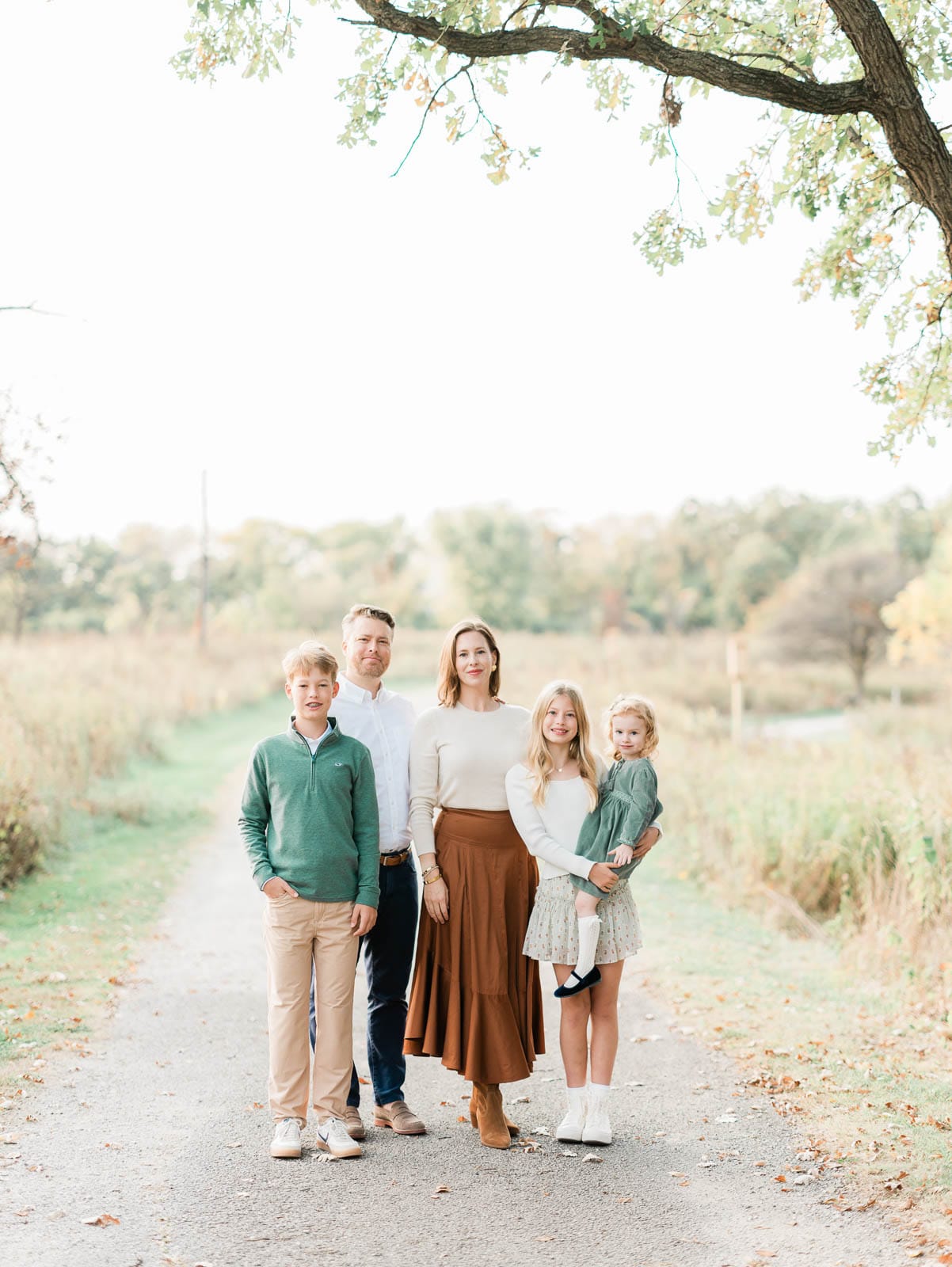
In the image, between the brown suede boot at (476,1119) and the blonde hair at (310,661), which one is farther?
the brown suede boot at (476,1119)

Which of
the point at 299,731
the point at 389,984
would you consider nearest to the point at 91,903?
the point at 389,984

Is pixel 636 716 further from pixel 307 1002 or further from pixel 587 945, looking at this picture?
pixel 307 1002

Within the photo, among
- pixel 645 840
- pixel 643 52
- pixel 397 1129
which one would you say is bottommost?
pixel 397 1129

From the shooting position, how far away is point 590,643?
147 feet

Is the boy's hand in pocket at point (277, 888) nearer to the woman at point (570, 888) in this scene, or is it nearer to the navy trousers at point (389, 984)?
the navy trousers at point (389, 984)

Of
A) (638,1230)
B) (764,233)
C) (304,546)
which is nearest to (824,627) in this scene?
(764,233)

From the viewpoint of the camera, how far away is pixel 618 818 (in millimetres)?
4609

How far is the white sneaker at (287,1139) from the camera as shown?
4363 mm

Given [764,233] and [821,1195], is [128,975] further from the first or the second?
[764,233]

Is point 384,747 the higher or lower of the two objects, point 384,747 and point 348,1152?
the higher

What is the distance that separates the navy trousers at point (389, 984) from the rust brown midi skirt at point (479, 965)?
0.31ft

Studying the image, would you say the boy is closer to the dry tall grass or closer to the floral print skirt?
the floral print skirt

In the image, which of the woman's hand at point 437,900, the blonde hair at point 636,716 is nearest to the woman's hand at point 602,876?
the blonde hair at point 636,716

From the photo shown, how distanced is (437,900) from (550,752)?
710 millimetres
